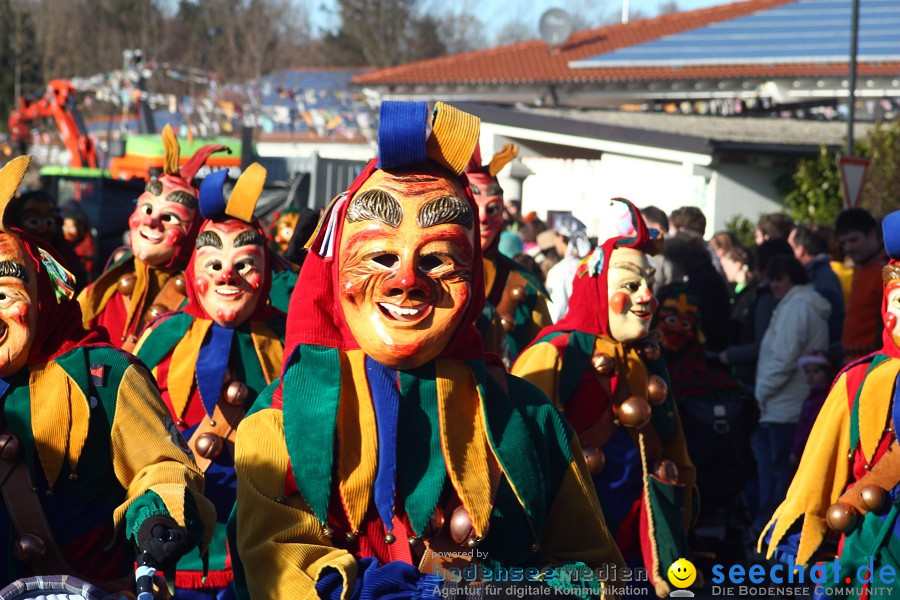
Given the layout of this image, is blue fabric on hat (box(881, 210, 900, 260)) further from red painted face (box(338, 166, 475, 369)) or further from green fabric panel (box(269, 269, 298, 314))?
green fabric panel (box(269, 269, 298, 314))

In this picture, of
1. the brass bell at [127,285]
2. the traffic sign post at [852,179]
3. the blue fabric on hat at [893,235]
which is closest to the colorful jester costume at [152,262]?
the brass bell at [127,285]

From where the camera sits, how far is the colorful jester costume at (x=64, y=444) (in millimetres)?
3459

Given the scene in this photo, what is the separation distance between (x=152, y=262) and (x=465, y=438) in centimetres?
367

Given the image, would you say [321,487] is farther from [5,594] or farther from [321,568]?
[5,594]

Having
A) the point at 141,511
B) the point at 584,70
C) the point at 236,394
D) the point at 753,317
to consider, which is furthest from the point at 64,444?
the point at 584,70

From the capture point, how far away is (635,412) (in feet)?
16.6

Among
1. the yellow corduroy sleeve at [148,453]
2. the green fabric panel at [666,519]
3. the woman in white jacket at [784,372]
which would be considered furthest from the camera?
the woman in white jacket at [784,372]

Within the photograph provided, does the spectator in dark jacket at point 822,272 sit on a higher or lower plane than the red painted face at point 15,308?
lower

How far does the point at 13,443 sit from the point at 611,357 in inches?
99.0

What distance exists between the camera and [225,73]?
41.2 m

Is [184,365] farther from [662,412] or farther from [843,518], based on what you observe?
[843,518]

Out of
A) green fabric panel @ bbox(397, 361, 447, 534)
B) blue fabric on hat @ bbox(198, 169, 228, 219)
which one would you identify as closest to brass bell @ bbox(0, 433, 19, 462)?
green fabric panel @ bbox(397, 361, 447, 534)

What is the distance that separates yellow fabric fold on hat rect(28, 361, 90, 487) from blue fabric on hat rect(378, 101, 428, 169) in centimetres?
111

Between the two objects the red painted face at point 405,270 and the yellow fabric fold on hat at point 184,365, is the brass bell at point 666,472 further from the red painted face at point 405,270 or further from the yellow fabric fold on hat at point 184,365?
the red painted face at point 405,270
